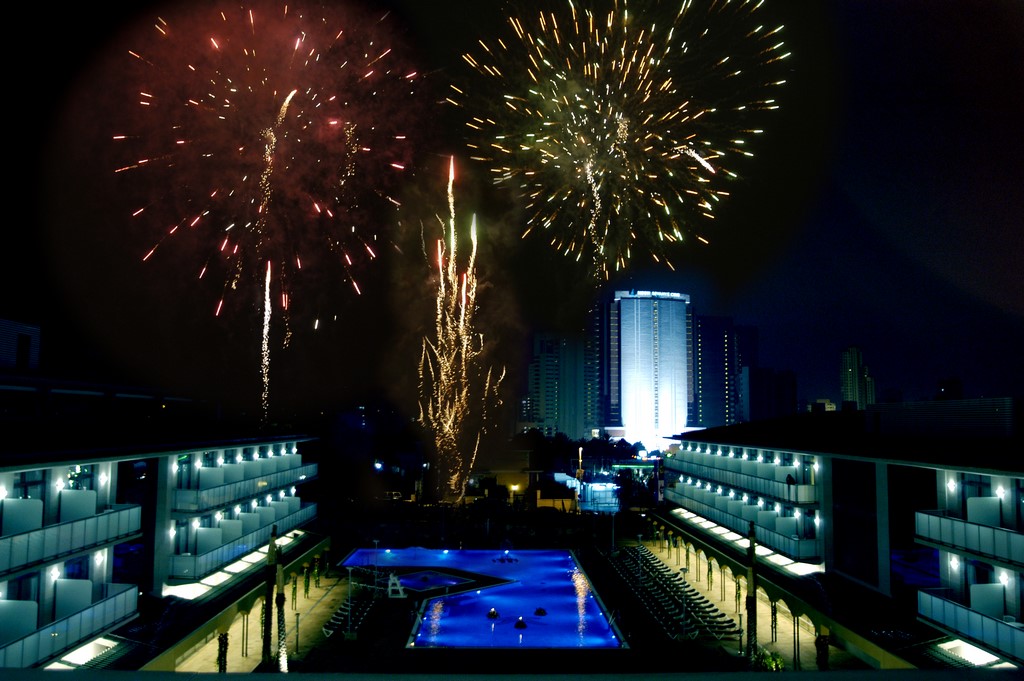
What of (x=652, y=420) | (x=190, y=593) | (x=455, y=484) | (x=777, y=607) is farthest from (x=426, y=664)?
(x=652, y=420)

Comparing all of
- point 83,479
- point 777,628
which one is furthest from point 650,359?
point 83,479

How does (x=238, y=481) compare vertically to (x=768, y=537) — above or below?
above

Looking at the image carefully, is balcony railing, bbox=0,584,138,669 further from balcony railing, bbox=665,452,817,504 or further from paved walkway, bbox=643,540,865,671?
balcony railing, bbox=665,452,817,504

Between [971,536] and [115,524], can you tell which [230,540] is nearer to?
[115,524]

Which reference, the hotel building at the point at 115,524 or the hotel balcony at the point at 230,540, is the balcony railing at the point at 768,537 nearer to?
the hotel building at the point at 115,524

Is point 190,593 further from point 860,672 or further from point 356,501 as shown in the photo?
point 356,501

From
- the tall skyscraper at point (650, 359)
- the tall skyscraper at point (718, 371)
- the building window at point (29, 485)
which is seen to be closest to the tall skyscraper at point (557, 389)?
the tall skyscraper at point (650, 359)
